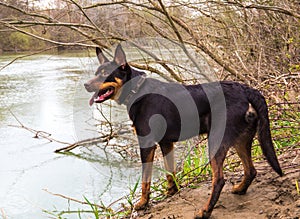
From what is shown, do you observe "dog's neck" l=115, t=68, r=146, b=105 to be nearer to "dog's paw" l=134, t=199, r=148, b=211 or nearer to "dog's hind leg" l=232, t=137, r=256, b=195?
"dog's paw" l=134, t=199, r=148, b=211

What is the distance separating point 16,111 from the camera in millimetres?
10094

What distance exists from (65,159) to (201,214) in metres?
4.52

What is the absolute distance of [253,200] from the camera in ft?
10.3

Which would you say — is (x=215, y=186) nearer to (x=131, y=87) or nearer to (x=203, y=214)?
(x=203, y=214)

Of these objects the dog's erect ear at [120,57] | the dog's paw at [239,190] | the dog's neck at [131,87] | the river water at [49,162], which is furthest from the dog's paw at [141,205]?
the dog's erect ear at [120,57]

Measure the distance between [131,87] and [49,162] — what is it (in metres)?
3.84

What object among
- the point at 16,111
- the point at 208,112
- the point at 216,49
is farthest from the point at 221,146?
the point at 16,111

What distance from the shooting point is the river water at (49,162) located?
17.4ft

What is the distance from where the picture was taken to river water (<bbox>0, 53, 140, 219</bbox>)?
529cm

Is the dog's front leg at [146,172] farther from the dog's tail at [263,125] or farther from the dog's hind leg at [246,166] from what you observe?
the dog's tail at [263,125]

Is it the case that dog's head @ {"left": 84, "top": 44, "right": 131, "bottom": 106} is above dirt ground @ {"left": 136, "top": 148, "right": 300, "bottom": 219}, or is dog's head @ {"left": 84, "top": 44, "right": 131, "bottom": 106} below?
above

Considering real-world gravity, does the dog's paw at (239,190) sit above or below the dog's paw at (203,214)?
above

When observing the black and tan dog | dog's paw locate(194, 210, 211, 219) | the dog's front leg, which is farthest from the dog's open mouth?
dog's paw locate(194, 210, 211, 219)

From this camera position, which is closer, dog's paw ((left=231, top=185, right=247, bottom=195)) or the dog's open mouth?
dog's paw ((left=231, top=185, right=247, bottom=195))
